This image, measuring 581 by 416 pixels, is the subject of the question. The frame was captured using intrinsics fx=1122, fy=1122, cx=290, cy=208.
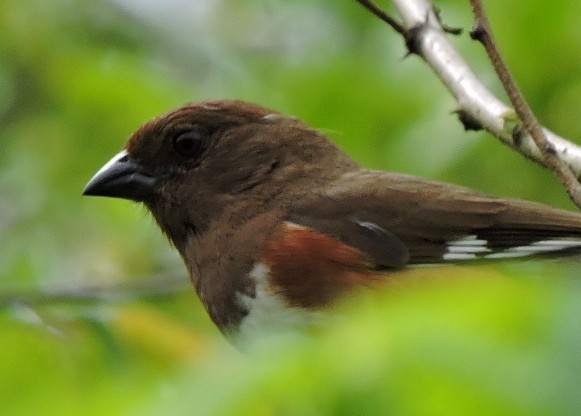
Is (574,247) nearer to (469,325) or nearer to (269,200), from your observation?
(269,200)

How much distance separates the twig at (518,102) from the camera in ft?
8.53

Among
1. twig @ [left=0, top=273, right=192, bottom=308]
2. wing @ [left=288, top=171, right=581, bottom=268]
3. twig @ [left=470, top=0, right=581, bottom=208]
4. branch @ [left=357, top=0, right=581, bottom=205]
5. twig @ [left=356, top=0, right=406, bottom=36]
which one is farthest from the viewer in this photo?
twig @ [left=0, top=273, right=192, bottom=308]

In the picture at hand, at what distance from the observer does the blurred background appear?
340 centimetres

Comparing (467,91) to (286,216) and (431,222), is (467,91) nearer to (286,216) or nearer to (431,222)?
(431,222)

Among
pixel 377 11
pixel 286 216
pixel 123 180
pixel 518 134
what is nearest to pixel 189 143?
pixel 123 180

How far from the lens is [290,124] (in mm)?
4242

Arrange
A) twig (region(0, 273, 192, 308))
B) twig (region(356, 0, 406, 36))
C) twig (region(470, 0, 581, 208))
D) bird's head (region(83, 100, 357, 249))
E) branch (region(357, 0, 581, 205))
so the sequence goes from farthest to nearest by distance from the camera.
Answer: bird's head (region(83, 100, 357, 249)) → twig (region(0, 273, 192, 308)) → twig (region(356, 0, 406, 36)) → branch (region(357, 0, 581, 205)) → twig (region(470, 0, 581, 208))

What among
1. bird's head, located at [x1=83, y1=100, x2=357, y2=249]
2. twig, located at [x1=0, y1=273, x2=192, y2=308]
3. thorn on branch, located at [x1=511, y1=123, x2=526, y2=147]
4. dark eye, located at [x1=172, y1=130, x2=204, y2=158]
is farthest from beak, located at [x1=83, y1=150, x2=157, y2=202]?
thorn on branch, located at [x1=511, y1=123, x2=526, y2=147]

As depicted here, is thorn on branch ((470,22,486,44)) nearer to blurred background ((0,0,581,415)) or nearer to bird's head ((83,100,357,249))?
blurred background ((0,0,581,415))

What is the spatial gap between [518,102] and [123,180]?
5.76 ft

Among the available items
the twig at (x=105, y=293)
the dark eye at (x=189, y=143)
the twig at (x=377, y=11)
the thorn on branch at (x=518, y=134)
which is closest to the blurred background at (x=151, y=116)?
the twig at (x=105, y=293)

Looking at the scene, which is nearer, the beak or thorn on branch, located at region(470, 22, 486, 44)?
thorn on branch, located at region(470, 22, 486, 44)

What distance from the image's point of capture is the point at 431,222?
12.1 ft

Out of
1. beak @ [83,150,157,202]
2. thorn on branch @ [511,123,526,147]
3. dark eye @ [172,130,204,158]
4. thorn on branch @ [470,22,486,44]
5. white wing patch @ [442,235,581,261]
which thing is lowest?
white wing patch @ [442,235,581,261]
